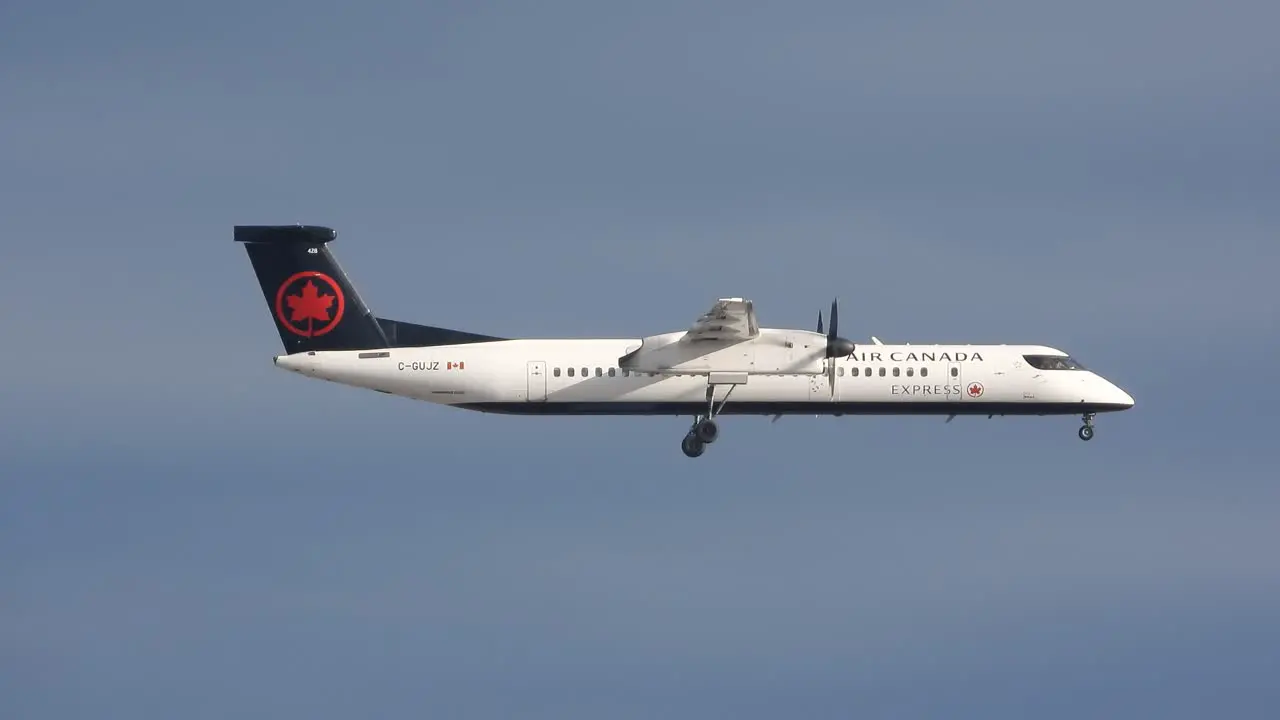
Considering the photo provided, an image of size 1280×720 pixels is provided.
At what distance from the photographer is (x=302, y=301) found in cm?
4788

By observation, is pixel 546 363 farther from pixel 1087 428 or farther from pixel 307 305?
pixel 1087 428

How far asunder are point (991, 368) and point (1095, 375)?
10.3 feet

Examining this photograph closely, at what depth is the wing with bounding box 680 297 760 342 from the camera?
147 feet

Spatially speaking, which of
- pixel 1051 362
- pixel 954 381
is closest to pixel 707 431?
pixel 954 381

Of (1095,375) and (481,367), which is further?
(1095,375)

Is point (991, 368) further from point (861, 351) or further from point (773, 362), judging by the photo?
point (773, 362)

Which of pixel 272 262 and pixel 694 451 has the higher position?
pixel 272 262

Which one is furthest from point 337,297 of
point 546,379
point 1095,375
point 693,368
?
point 1095,375

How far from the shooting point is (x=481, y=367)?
47750 mm

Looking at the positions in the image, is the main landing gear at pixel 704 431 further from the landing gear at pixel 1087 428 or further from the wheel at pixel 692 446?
the landing gear at pixel 1087 428

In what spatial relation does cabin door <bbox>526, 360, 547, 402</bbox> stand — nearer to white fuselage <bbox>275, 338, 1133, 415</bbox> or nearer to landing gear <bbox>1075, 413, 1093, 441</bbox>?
white fuselage <bbox>275, 338, 1133, 415</bbox>

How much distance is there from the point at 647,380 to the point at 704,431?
6.33ft

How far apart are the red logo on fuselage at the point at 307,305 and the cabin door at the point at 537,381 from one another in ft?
16.4

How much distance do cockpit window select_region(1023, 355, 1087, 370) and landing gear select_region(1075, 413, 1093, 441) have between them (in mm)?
1357
